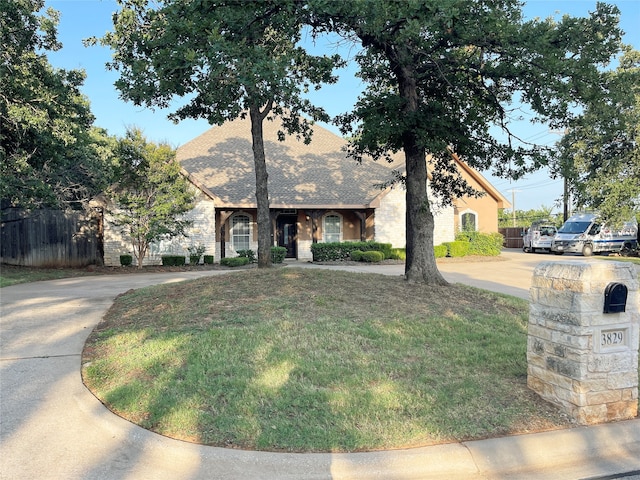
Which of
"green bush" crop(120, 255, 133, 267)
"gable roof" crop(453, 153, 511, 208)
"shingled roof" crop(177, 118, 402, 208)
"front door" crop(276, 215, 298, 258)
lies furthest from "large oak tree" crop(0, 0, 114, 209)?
"gable roof" crop(453, 153, 511, 208)

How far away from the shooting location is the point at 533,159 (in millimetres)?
9750

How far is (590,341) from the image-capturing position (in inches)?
164

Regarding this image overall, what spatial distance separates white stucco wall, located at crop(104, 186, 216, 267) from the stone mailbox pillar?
18022 millimetres

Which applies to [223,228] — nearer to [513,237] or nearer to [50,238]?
[50,238]

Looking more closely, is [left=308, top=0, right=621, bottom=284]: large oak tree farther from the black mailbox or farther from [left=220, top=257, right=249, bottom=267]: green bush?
[left=220, top=257, right=249, bottom=267]: green bush

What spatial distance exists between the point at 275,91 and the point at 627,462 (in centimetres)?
655

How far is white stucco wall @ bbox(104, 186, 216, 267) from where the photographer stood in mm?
20594

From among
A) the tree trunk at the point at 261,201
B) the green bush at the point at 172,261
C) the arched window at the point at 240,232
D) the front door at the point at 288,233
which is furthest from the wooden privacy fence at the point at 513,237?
the tree trunk at the point at 261,201

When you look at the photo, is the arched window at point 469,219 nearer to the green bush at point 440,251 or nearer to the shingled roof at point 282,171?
the green bush at point 440,251

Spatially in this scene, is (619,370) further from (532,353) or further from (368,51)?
(368,51)

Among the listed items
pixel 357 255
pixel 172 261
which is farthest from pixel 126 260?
pixel 357 255

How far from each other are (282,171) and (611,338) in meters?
21.6

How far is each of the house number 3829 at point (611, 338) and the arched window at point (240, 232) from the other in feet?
64.9

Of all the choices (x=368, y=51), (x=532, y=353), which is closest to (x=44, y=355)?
(x=532, y=353)
